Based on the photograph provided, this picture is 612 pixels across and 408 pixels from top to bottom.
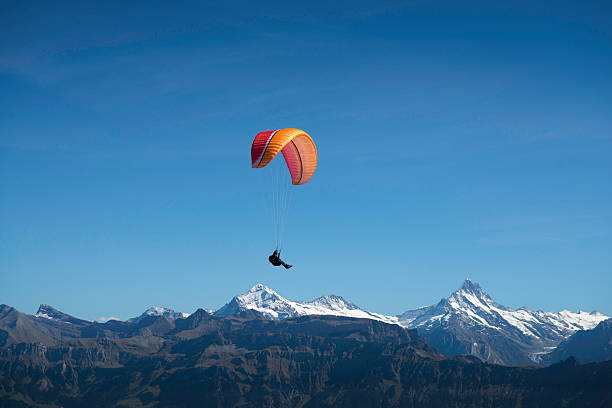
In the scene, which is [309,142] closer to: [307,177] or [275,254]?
[307,177]

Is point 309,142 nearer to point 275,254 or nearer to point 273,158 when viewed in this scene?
point 273,158

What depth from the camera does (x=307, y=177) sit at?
121062mm

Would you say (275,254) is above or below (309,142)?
below

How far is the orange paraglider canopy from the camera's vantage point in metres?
107

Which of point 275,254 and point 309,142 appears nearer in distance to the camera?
point 275,254

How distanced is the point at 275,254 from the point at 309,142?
70.4 ft

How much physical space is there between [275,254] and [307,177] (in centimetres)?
1871

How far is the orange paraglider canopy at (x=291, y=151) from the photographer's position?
107 m

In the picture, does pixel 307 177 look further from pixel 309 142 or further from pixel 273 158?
pixel 273 158

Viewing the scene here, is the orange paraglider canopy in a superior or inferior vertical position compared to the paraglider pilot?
superior

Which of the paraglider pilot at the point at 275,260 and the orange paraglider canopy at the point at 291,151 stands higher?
the orange paraglider canopy at the point at 291,151

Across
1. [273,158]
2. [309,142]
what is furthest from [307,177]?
[273,158]

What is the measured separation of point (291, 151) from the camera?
120 metres

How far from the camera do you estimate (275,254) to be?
108375 mm
